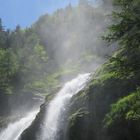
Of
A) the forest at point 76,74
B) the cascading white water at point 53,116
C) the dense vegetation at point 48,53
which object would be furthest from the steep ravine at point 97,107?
the dense vegetation at point 48,53

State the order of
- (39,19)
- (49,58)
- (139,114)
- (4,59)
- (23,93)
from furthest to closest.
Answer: (39,19) < (49,58) < (4,59) < (23,93) < (139,114)

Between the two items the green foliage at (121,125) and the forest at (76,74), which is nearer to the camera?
the forest at (76,74)

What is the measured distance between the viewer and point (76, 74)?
326 ft

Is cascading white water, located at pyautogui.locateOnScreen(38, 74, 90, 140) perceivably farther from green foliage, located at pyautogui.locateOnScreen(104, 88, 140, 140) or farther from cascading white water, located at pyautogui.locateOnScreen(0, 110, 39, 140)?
Result: green foliage, located at pyautogui.locateOnScreen(104, 88, 140, 140)

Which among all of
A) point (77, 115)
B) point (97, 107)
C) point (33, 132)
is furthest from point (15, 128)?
point (97, 107)

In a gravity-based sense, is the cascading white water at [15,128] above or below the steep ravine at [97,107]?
above

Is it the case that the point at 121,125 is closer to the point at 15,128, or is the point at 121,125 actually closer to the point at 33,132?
the point at 33,132

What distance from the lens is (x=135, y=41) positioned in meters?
15.5

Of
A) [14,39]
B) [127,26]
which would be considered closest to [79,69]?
[14,39]

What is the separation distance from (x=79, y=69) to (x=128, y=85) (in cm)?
7460

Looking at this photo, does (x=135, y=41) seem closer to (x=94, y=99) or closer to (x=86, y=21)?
(x=94, y=99)

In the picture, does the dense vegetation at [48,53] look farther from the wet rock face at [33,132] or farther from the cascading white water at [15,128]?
the wet rock face at [33,132]

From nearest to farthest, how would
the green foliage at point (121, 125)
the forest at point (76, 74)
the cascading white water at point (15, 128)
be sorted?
1. the forest at point (76, 74)
2. the green foliage at point (121, 125)
3. the cascading white water at point (15, 128)

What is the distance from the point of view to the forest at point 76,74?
1652cm
